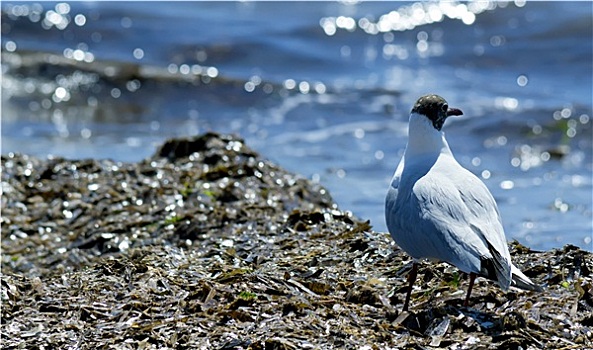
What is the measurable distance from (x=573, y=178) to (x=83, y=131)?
6.64 metres

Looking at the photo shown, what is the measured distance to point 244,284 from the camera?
5016mm

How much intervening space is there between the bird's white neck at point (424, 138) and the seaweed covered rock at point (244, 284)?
0.63 m

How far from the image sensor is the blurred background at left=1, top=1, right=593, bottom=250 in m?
10.9

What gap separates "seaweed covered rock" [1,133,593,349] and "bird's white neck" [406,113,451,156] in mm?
625

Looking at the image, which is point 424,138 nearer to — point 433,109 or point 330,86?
point 433,109

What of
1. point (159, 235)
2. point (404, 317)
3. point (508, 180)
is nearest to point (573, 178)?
point (508, 180)

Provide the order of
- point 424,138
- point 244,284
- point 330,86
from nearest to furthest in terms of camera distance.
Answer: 1. point 244,284
2. point 424,138
3. point 330,86

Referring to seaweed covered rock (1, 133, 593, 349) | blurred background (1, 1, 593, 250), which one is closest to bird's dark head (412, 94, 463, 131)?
seaweed covered rock (1, 133, 593, 349)

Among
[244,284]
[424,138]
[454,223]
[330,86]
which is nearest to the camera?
[454,223]

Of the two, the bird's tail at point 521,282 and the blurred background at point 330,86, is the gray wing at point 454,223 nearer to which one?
the bird's tail at point 521,282

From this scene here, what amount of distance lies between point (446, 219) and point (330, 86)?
11.0m

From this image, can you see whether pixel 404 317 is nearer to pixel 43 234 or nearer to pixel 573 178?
pixel 43 234

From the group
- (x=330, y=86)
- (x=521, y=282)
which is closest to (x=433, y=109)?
(x=521, y=282)

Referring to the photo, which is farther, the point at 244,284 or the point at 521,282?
the point at 244,284
